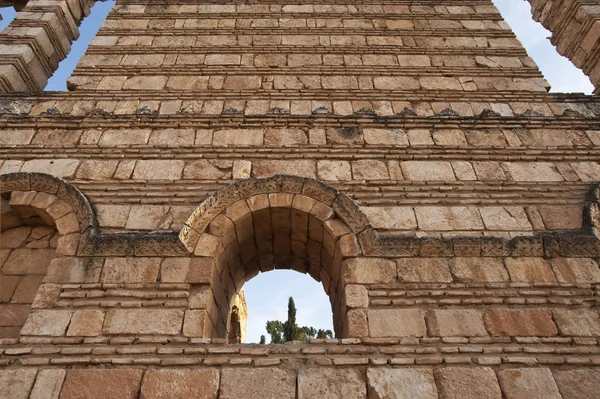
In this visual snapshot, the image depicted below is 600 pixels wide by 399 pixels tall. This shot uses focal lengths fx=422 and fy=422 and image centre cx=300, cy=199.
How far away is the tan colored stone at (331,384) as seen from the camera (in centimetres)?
274

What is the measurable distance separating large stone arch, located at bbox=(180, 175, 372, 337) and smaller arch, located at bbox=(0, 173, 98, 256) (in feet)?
3.06

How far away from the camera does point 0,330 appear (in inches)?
130

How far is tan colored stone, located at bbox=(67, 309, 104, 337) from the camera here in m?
3.04

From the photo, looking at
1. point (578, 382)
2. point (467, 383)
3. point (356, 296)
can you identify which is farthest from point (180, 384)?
point (578, 382)

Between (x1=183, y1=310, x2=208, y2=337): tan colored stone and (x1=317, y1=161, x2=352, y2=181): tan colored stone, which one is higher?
(x1=317, y1=161, x2=352, y2=181): tan colored stone

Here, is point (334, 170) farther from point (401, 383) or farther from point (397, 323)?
point (401, 383)

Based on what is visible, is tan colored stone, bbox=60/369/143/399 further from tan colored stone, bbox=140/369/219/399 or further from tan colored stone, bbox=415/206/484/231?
tan colored stone, bbox=415/206/484/231

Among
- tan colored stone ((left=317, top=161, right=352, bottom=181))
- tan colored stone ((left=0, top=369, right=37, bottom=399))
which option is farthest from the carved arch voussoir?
tan colored stone ((left=0, top=369, right=37, bottom=399))

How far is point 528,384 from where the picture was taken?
9.18ft

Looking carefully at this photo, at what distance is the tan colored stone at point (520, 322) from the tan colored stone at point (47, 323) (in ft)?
10.2

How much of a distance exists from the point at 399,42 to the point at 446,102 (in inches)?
53.6

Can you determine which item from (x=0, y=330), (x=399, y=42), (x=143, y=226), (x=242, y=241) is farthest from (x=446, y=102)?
(x=0, y=330)

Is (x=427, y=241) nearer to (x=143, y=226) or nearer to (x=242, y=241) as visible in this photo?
(x=242, y=241)

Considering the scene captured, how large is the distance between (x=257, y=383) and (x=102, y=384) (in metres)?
1.02
